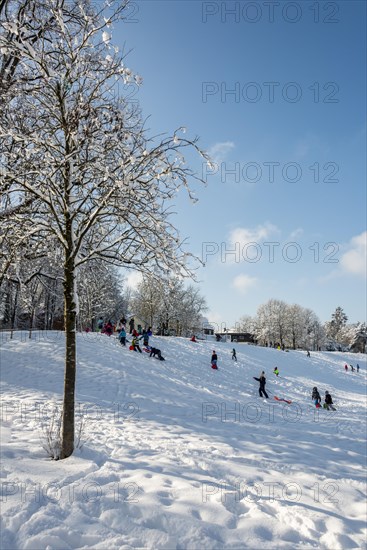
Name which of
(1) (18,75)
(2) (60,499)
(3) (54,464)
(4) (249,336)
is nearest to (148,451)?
(3) (54,464)

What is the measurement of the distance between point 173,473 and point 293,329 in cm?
7269

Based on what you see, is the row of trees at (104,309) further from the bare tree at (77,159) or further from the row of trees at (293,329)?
the row of trees at (293,329)

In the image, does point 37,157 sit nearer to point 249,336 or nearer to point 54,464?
point 54,464

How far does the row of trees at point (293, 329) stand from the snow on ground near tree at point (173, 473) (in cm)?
5994

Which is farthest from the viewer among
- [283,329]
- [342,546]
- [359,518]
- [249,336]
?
[249,336]

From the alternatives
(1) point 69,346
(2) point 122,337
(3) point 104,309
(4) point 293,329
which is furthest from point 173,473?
(4) point 293,329

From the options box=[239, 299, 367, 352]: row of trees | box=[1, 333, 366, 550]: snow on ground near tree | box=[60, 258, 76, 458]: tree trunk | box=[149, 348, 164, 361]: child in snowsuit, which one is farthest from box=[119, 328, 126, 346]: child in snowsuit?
box=[239, 299, 367, 352]: row of trees

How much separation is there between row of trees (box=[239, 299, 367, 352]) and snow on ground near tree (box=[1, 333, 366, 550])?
59.9 m

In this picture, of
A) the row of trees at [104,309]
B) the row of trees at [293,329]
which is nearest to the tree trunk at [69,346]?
the row of trees at [104,309]

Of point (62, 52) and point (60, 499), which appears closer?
point (60, 499)

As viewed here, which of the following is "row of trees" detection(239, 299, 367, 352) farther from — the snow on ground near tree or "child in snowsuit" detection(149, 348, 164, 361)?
the snow on ground near tree

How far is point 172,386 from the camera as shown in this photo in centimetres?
1584

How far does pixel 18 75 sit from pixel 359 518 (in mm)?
10261

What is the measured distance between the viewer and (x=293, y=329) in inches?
2864
